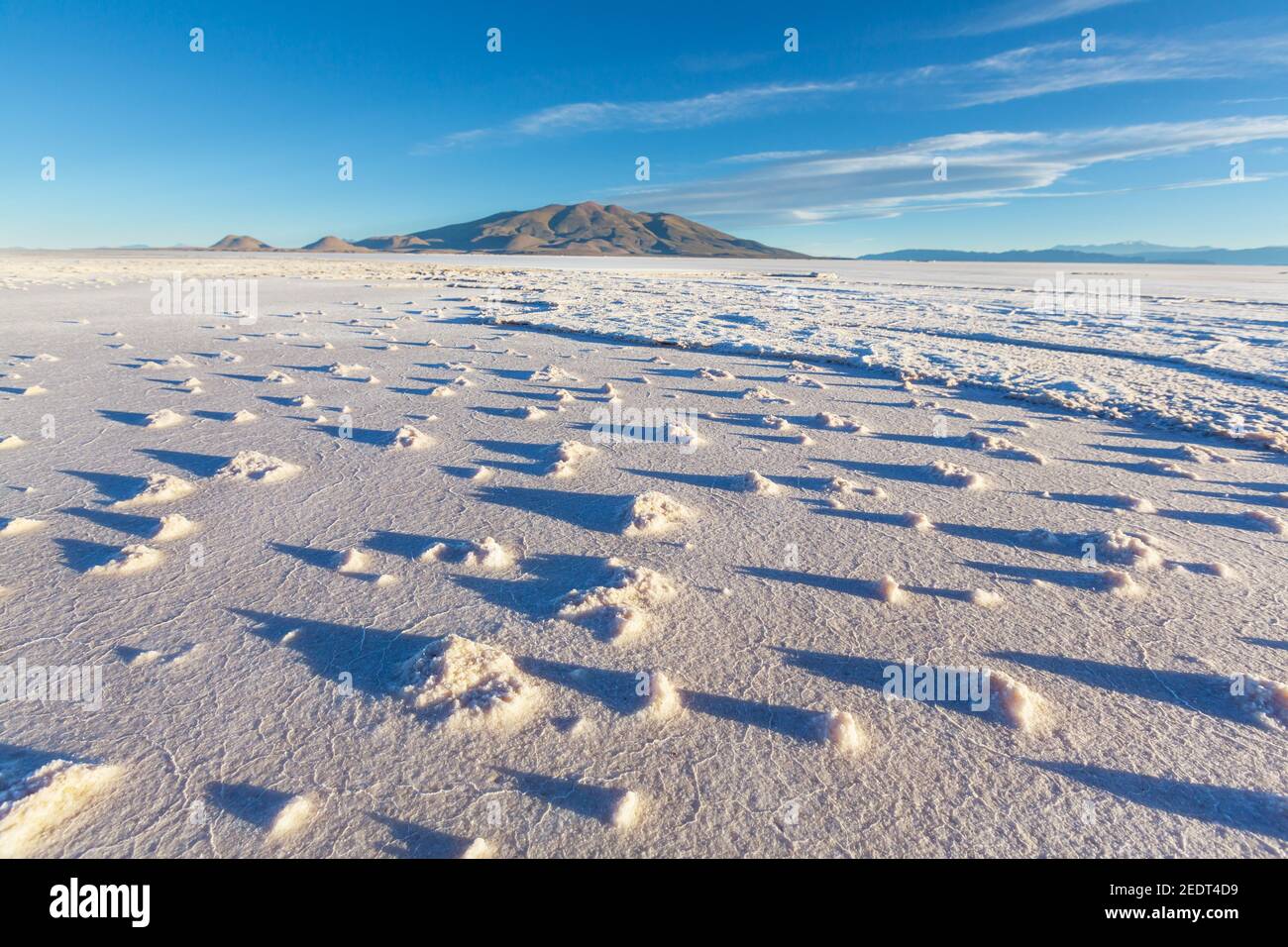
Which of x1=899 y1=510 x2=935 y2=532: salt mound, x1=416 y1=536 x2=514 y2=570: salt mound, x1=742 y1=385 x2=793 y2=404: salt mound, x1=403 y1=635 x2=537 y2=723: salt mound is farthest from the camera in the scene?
x1=742 y1=385 x2=793 y2=404: salt mound

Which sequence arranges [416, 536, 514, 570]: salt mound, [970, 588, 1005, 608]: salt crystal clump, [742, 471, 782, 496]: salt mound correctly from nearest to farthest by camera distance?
[970, 588, 1005, 608]: salt crystal clump → [416, 536, 514, 570]: salt mound → [742, 471, 782, 496]: salt mound

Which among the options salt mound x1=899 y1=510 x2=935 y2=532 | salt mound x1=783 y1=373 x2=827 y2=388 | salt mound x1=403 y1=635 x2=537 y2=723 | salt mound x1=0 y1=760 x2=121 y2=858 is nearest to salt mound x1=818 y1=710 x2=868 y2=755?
salt mound x1=403 y1=635 x2=537 y2=723

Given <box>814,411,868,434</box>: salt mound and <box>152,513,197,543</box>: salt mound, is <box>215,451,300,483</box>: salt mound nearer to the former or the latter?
<box>152,513,197,543</box>: salt mound

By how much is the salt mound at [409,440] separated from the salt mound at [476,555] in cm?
262

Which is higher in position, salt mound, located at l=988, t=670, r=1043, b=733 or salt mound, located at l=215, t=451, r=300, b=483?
Result: salt mound, located at l=215, t=451, r=300, b=483

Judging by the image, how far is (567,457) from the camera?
6383mm

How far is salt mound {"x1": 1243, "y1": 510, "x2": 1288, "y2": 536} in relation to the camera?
499 cm

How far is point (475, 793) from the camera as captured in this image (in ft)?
8.40

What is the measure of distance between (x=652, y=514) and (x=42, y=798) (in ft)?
12.2

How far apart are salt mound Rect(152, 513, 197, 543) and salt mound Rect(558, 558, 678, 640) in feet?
10.2

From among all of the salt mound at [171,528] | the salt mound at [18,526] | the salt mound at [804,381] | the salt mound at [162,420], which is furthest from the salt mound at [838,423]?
the salt mound at [162,420]

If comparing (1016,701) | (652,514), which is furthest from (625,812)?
(652,514)

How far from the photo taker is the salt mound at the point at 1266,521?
Result: 16.4 feet

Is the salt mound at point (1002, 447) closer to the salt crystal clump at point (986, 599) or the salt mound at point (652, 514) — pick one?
the salt crystal clump at point (986, 599)
